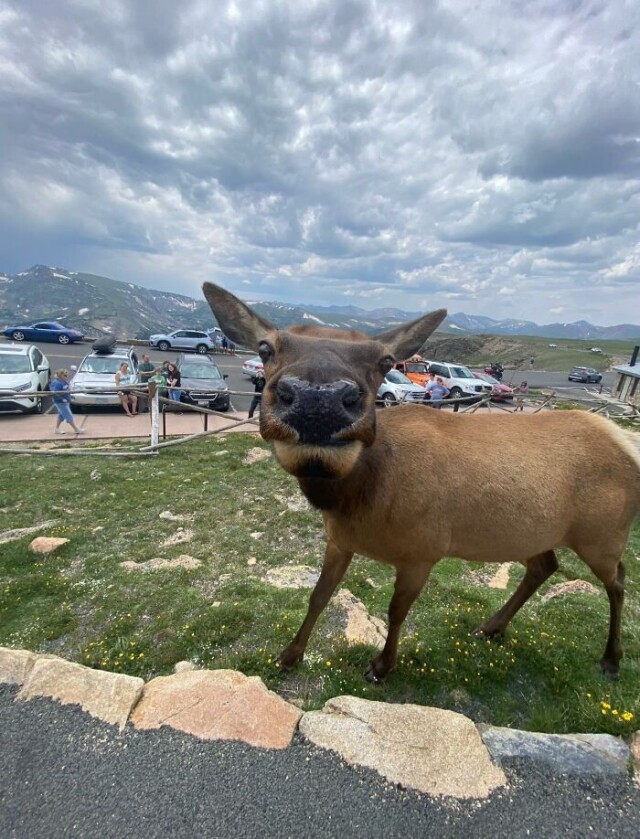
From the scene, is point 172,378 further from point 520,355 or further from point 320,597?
point 520,355

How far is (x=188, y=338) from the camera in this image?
49438 mm

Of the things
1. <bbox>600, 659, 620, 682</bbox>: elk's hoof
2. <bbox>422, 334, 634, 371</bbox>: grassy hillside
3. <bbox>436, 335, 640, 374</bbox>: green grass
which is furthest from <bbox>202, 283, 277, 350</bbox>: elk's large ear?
<bbox>422, 334, 634, 371</bbox>: grassy hillside

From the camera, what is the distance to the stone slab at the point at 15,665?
128 inches

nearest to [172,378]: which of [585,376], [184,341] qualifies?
[184,341]

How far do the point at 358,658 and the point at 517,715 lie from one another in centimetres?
145

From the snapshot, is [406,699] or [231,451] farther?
[231,451]

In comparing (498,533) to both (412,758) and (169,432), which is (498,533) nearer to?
(412,758)

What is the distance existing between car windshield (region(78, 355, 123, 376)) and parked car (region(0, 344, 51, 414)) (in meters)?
1.75

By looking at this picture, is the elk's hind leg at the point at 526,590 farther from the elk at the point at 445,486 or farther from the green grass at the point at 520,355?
the green grass at the point at 520,355

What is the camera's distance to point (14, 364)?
57.7 ft

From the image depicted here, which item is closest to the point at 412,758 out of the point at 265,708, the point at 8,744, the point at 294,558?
the point at 265,708

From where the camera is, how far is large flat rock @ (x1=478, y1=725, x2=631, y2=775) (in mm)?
2830

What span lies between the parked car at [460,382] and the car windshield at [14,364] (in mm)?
24427

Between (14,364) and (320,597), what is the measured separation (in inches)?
766
